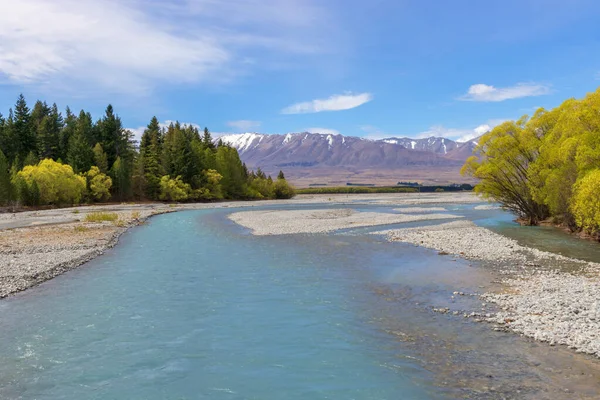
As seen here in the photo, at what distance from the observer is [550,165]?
45531 mm

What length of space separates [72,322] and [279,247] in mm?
20032

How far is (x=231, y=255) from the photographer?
3086cm

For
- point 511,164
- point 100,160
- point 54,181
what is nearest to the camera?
point 511,164

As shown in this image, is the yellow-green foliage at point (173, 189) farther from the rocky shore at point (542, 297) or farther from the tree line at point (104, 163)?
the rocky shore at point (542, 297)

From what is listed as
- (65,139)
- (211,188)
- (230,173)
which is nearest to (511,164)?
(211,188)

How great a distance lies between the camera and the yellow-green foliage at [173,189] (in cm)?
11062

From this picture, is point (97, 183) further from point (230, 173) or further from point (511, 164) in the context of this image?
point (511, 164)

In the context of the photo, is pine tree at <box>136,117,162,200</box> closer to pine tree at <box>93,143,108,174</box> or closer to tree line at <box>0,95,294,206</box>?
tree line at <box>0,95,294,206</box>

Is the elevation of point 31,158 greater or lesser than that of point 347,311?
greater

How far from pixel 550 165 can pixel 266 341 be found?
42.7 metres

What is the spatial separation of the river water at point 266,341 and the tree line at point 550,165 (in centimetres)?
1775

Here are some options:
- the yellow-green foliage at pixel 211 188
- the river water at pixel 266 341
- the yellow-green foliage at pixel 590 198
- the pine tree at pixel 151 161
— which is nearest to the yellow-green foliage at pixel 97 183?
the pine tree at pixel 151 161

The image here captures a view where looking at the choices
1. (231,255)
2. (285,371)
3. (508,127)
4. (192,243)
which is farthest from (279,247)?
(508,127)

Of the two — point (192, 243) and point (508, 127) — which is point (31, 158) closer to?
point (192, 243)
